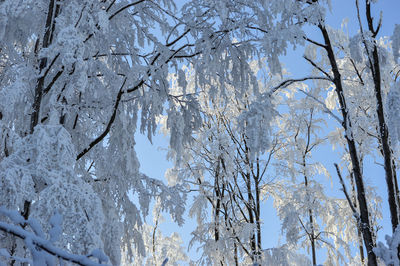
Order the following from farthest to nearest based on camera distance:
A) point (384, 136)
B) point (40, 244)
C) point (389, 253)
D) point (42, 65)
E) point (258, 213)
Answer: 1. point (258, 213)
2. point (42, 65)
3. point (384, 136)
4. point (389, 253)
5. point (40, 244)

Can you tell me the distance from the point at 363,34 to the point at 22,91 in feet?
10.3

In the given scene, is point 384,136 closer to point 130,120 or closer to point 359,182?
point 359,182

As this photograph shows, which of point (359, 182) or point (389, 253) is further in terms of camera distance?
point (359, 182)

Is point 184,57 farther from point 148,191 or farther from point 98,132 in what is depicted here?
point 148,191

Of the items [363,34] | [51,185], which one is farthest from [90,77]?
[363,34]

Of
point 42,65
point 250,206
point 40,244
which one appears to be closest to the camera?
point 40,244

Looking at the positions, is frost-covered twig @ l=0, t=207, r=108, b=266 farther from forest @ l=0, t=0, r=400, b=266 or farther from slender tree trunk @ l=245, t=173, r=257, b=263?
slender tree trunk @ l=245, t=173, r=257, b=263

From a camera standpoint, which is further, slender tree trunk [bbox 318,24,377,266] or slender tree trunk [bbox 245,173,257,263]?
slender tree trunk [bbox 245,173,257,263]

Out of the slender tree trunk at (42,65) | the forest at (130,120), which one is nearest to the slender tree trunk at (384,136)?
the forest at (130,120)

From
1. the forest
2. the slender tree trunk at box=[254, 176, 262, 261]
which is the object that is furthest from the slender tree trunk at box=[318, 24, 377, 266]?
the slender tree trunk at box=[254, 176, 262, 261]

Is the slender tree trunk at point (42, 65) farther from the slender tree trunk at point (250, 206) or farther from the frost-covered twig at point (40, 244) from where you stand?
the slender tree trunk at point (250, 206)

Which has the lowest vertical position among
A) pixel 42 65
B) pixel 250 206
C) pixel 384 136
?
pixel 384 136

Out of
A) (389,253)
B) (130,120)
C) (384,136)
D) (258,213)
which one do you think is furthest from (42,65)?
(258,213)

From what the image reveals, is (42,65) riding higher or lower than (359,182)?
higher
